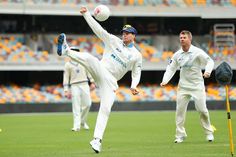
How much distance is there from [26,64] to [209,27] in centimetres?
1260

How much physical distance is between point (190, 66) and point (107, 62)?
10.0ft

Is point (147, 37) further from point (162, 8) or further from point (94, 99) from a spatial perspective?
point (94, 99)

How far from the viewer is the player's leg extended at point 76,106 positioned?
2089 cm

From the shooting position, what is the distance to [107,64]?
14.1 meters

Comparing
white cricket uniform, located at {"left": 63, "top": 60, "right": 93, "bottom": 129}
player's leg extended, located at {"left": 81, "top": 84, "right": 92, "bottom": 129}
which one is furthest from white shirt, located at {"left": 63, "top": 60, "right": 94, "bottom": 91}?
player's leg extended, located at {"left": 81, "top": 84, "right": 92, "bottom": 129}

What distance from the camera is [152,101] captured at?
121ft

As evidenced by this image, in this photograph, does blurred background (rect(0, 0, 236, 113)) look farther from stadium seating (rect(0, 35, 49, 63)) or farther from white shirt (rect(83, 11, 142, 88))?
white shirt (rect(83, 11, 142, 88))

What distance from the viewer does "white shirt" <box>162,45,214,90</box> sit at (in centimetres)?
1641

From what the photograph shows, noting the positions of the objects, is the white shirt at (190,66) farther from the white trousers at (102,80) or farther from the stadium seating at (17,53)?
the stadium seating at (17,53)

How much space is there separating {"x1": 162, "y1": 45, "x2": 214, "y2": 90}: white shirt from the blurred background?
1936cm

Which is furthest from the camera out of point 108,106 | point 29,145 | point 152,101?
point 152,101

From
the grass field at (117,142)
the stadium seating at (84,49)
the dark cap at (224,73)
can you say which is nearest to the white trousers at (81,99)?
the grass field at (117,142)

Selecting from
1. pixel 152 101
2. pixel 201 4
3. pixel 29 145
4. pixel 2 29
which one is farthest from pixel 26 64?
pixel 29 145

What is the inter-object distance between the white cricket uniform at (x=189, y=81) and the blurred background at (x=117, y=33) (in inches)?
763
